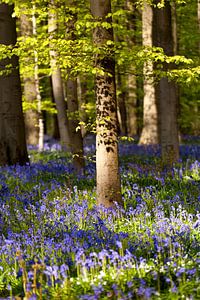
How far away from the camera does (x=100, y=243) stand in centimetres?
552

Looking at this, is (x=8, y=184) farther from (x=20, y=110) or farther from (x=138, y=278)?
(x=138, y=278)

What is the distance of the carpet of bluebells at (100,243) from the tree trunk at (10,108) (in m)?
2.83

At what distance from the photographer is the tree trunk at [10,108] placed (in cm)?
1270

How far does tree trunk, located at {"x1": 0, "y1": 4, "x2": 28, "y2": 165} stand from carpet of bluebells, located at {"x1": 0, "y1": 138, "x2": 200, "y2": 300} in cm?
283

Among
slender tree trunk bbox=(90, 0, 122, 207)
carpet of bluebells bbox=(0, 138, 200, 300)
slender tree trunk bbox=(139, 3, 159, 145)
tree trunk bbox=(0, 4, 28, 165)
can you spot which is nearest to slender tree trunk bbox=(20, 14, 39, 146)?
slender tree trunk bbox=(139, 3, 159, 145)

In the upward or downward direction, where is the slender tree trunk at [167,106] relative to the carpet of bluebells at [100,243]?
upward

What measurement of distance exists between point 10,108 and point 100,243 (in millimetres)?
7830

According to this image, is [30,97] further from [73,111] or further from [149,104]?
[73,111]

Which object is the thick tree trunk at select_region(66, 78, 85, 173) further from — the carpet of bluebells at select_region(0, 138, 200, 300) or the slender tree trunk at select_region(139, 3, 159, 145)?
the slender tree trunk at select_region(139, 3, 159, 145)

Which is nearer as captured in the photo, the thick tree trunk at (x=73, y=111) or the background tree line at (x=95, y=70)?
the background tree line at (x=95, y=70)

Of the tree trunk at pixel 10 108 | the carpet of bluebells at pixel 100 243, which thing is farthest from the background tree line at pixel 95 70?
the carpet of bluebells at pixel 100 243

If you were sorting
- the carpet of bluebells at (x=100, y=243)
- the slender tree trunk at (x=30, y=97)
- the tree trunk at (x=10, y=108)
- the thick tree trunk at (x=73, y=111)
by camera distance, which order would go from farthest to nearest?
the slender tree trunk at (x=30, y=97) → the tree trunk at (x=10, y=108) → the thick tree trunk at (x=73, y=111) → the carpet of bluebells at (x=100, y=243)

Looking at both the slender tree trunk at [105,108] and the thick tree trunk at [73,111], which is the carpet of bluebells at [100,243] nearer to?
the slender tree trunk at [105,108]

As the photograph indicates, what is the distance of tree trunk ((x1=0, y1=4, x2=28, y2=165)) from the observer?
41.7ft
